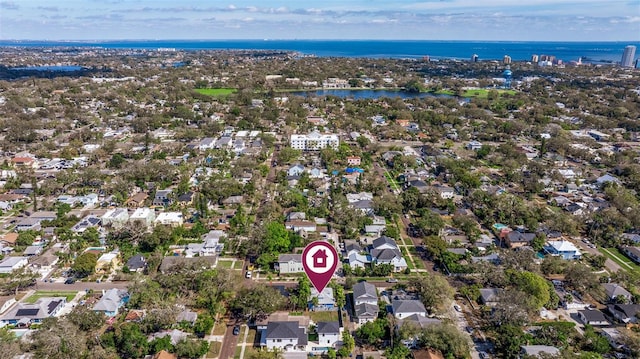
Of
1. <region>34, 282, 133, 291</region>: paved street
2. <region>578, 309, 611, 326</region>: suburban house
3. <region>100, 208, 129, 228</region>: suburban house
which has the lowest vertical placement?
→ <region>578, 309, 611, 326</region>: suburban house

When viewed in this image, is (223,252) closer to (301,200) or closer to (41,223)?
(301,200)

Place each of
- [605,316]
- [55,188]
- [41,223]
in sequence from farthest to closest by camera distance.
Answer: [55,188] < [41,223] < [605,316]

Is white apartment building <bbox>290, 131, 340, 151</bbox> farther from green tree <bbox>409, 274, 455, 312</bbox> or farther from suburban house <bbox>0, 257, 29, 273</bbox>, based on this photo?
green tree <bbox>409, 274, 455, 312</bbox>

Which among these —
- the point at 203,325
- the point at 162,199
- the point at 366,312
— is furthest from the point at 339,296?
the point at 162,199

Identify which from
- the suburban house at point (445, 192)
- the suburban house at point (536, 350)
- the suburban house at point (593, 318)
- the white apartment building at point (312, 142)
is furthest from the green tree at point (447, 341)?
the white apartment building at point (312, 142)

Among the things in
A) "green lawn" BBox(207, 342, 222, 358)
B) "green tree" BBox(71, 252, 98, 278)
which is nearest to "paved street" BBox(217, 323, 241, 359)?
"green lawn" BBox(207, 342, 222, 358)

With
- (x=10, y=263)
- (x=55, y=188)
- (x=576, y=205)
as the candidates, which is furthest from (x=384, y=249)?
(x=55, y=188)

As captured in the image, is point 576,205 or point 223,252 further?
point 576,205

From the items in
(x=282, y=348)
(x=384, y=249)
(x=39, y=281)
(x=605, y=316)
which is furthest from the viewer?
(x=384, y=249)
